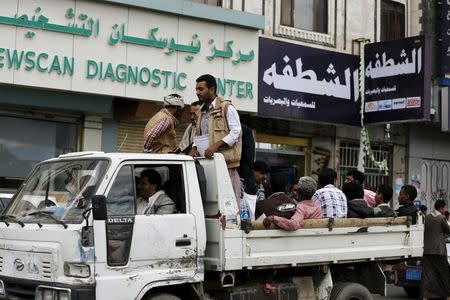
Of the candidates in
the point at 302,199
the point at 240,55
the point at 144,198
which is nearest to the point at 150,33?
the point at 240,55

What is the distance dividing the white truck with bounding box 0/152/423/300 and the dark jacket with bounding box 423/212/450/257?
12.9 feet

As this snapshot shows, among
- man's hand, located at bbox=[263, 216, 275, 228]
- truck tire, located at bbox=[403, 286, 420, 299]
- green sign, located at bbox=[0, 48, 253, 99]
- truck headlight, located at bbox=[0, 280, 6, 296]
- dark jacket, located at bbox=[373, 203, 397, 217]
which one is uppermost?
green sign, located at bbox=[0, 48, 253, 99]

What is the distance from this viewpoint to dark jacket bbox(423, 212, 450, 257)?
427 inches

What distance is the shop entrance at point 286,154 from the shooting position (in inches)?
628

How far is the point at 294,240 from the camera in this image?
6.98 m

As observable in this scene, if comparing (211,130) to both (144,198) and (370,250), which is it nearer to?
(144,198)

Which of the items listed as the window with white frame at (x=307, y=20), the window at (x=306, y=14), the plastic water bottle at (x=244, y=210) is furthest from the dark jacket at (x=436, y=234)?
the window at (x=306, y=14)

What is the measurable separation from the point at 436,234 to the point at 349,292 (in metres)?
3.72

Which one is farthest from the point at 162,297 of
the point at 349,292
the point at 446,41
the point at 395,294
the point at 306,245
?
the point at 446,41

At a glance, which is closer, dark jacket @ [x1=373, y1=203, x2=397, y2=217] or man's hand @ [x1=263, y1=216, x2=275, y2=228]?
man's hand @ [x1=263, y1=216, x2=275, y2=228]

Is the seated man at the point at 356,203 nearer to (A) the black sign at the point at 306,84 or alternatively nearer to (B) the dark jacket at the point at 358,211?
(B) the dark jacket at the point at 358,211

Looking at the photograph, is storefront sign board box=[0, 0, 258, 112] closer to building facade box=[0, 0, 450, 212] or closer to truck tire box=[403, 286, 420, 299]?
building facade box=[0, 0, 450, 212]

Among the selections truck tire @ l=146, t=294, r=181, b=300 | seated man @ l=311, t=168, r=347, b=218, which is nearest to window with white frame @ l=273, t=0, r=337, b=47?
seated man @ l=311, t=168, r=347, b=218

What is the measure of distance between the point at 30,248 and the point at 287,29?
436 inches
